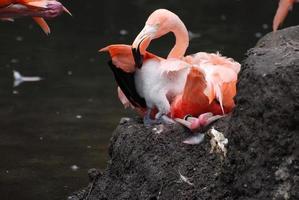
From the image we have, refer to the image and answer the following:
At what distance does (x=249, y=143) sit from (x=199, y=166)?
0.42 meters

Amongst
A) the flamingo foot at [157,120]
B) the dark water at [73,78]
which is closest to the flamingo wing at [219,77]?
the flamingo foot at [157,120]

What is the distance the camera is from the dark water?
13.7 feet

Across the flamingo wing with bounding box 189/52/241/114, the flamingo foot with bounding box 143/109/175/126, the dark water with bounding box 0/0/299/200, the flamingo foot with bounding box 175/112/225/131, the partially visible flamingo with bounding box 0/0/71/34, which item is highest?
the partially visible flamingo with bounding box 0/0/71/34

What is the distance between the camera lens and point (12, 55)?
7.03m

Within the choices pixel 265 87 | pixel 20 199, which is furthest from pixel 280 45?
pixel 20 199

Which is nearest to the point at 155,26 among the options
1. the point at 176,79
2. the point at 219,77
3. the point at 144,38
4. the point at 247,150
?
the point at 144,38

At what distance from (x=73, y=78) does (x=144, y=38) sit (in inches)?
125

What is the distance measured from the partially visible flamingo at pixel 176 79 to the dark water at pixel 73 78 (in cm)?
90

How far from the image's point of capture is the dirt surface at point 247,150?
2.44 meters

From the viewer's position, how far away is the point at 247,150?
2521 millimetres

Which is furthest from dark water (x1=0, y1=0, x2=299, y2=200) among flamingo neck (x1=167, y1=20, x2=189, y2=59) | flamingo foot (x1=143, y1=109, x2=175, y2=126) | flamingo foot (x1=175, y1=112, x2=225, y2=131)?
flamingo foot (x1=175, y1=112, x2=225, y2=131)

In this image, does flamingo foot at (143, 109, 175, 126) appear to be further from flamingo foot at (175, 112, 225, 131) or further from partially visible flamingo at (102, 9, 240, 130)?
flamingo foot at (175, 112, 225, 131)

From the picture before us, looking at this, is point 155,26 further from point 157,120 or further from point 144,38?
point 157,120

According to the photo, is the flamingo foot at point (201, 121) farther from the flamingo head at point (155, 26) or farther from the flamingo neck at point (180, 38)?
the flamingo neck at point (180, 38)
